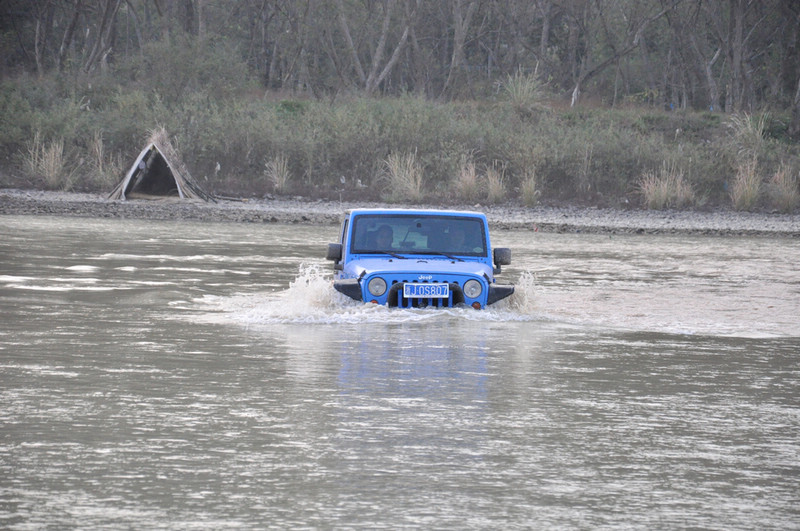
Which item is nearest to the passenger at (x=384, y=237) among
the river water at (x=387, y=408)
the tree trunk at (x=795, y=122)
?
the river water at (x=387, y=408)

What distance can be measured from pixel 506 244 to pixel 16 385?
1993cm

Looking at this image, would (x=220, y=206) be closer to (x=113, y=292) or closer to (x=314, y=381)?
(x=113, y=292)

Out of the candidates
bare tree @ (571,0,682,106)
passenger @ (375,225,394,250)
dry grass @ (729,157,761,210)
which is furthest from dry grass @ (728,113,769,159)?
passenger @ (375,225,394,250)

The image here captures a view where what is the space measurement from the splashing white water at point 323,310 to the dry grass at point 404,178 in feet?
75.6

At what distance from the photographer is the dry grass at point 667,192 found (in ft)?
131

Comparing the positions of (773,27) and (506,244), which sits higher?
(773,27)

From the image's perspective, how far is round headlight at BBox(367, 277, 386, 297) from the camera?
45.0ft

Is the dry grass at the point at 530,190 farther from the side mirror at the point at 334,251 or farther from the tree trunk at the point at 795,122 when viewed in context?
the side mirror at the point at 334,251

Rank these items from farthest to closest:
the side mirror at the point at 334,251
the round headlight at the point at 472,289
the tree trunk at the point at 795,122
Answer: the tree trunk at the point at 795,122, the side mirror at the point at 334,251, the round headlight at the point at 472,289

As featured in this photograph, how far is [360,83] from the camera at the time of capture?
61906 mm

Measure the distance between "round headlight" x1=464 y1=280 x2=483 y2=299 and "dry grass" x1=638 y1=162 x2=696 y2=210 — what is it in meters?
26.9

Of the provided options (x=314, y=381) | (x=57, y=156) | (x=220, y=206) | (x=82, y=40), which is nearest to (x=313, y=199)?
(x=220, y=206)

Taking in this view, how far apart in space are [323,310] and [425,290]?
5.34 feet

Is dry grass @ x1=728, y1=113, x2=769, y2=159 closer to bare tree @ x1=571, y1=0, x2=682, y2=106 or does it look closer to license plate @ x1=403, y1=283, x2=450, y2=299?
bare tree @ x1=571, y1=0, x2=682, y2=106
